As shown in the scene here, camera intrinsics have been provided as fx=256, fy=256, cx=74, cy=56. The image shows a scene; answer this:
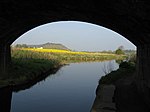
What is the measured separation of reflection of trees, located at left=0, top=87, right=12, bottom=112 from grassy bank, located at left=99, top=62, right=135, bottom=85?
5.63m

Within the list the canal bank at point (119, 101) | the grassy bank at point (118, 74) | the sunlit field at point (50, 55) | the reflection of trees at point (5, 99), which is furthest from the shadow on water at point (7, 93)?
the sunlit field at point (50, 55)

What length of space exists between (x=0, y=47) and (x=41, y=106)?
21.8ft

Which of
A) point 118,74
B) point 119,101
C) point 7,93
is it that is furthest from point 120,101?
point 118,74

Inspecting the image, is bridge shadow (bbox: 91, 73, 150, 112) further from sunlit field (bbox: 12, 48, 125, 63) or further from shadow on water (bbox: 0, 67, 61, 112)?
sunlit field (bbox: 12, 48, 125, 63)

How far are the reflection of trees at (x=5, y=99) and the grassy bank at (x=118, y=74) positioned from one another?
5.63m

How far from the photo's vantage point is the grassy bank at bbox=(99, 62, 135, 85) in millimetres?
16502

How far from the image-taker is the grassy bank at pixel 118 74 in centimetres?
1650

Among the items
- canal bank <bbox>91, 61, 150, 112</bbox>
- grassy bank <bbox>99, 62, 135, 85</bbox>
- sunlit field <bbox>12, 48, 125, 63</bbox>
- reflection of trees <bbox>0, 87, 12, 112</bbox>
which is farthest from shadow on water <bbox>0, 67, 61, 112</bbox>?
sunlit field <bbox>12, 48, 125, 63</bbox>

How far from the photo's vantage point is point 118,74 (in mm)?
18688

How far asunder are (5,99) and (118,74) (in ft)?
29.5

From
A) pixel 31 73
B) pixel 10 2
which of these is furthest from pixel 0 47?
pixel 10 2

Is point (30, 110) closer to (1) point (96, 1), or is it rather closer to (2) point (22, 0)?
(2) point (22, 0)

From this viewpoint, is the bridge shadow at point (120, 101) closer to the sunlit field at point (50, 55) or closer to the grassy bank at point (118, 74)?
the grassy bank at point (118, 74)

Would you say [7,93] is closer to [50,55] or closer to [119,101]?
[119,101]
